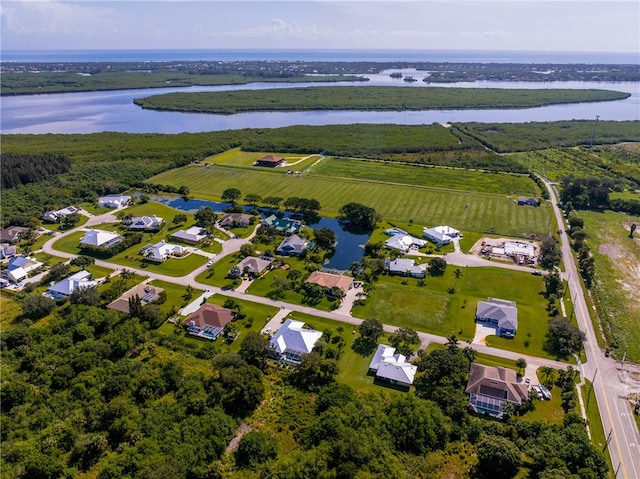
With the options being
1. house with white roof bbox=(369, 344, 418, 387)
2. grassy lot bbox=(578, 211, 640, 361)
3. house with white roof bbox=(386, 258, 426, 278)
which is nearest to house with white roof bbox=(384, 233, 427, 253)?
house with white roof bbox=(386, 258, 426, 278)

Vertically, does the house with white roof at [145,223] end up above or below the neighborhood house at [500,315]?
above

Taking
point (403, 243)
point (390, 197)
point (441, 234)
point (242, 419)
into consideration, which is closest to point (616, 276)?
point (441, 234)

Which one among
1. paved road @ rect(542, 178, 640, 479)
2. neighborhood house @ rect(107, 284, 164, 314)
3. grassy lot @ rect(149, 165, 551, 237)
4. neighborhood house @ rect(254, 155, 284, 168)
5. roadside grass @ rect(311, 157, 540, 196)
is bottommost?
paved road @ rect(542, 178, 640, 479)

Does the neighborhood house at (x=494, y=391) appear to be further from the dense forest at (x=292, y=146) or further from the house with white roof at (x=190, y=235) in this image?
the dense forest at (x=292, y=146)

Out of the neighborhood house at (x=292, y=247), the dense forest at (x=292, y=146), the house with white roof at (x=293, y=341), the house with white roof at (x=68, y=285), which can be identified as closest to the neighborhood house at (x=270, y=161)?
the dense forest at (x=292, y=146)

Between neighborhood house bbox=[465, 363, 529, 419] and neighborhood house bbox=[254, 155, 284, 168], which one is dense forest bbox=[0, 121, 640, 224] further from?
neighborhood house bbox=[465, 363, 529, 419]

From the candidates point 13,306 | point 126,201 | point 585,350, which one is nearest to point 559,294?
point 585,350

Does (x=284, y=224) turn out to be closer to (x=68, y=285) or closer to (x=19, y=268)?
(x=68, y=285)
